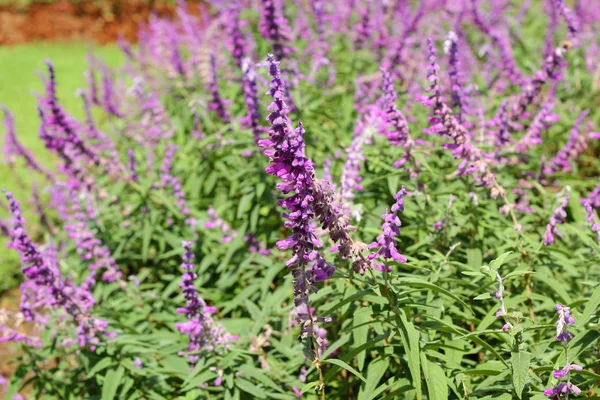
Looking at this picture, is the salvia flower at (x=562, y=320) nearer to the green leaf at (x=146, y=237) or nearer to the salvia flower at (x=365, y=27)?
the green leaf at (x=146, y=237)

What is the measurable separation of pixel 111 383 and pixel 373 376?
5.51 ft

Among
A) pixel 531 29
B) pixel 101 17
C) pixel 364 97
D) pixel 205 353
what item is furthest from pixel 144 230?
pixel 101 17

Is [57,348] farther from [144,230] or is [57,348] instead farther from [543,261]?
[543,261]

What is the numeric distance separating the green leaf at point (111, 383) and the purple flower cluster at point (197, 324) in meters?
0.42

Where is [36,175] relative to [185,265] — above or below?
above

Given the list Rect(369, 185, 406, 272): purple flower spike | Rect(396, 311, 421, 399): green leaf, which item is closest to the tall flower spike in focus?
Rect(369, 185, 406, 272): purple flower spike

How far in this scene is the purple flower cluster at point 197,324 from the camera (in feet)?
11.6

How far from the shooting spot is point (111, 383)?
12.7 ft

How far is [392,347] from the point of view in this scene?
3426 millimetres

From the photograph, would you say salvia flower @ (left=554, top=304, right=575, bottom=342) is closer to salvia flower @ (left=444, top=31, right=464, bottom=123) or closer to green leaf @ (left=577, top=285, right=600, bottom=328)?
green leaf @ (left=577, top=285, right=600, bottom=328)

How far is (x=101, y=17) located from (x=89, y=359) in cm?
1629

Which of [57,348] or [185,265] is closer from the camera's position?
[185,265]

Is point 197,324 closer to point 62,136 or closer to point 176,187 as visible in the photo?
point 176,187

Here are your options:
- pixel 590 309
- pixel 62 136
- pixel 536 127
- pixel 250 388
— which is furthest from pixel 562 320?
pixel 62 136
